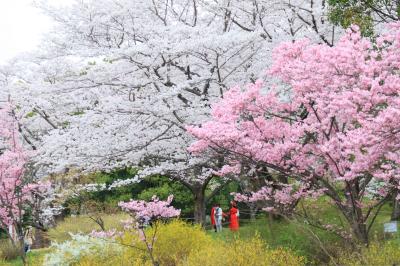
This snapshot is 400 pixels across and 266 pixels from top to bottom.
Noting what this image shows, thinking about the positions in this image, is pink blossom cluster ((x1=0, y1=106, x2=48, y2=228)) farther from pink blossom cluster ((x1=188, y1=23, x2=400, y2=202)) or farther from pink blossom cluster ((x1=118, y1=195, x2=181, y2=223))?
pink blossom cluster ((x1=188, y1=23, x2=400, y2=202))

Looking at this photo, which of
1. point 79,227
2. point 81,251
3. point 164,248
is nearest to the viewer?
point 81,251

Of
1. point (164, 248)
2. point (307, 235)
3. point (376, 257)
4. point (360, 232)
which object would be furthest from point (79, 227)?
point (376, 257)

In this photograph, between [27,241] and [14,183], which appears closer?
[14,183]

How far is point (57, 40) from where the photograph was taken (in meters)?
12.6

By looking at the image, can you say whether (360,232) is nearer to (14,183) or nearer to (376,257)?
(376,257)

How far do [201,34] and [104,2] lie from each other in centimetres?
270

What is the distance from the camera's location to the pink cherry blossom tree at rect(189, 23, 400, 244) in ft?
19.4

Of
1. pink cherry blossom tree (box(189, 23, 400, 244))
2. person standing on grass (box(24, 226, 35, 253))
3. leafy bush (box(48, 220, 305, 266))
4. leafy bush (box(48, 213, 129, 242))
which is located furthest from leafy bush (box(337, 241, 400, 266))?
person standing on grass (box(24, 226, 35, 253))

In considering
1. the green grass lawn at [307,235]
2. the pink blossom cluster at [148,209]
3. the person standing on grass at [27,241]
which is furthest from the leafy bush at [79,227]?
the pink blossom cluster at [148,209]

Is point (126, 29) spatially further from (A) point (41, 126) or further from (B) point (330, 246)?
(A) point (41, 126)

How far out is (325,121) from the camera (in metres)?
6.76

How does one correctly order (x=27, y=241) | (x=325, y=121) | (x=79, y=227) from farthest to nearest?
(x=27, y=241)
(x=79, y=227)
(x=325, y=121)

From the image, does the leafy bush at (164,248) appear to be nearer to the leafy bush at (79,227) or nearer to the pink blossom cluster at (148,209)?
the pink blossom cluster at (148,209)

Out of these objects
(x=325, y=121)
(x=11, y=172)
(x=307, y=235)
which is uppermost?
(x=325, y=121)
